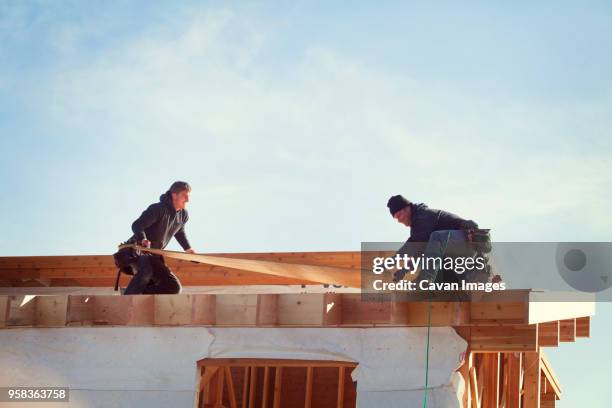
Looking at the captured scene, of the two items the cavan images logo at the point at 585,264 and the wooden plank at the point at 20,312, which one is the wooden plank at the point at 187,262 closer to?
the cavan images logo at the point at 585,264

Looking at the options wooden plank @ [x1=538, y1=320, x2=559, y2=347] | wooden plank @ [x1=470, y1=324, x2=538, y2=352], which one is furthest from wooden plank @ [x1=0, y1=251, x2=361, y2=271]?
wooden plank @ [x1=470, y1=324, x2=538, y2=352]

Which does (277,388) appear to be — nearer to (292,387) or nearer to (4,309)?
(292,387)

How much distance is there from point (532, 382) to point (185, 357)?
4.81 meters

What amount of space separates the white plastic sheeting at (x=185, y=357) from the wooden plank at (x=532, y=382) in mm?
3695

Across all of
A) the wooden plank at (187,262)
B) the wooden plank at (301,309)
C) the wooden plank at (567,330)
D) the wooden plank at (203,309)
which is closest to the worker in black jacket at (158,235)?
the wooden plank at (203,309)

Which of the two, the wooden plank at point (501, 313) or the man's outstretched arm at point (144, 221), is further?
the man's outstretched arm at point (144, 221)

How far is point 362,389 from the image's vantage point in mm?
7930

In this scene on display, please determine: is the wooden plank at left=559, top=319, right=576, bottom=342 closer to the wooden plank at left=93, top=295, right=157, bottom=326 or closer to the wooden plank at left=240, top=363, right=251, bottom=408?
the wooden plank at left=93, top=295, right=157, bottom=326

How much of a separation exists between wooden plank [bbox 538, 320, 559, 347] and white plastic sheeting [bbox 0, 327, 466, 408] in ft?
6.00

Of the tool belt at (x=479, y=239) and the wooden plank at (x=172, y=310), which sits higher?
the tool belt at (x=479, y=239)

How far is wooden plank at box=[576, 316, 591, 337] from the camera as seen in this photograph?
37.9ft

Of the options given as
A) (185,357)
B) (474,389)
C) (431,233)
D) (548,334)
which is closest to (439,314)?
(431,233)

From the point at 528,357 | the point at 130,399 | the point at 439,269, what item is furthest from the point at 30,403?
the point at 528,357

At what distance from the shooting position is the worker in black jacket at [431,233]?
803 cm
